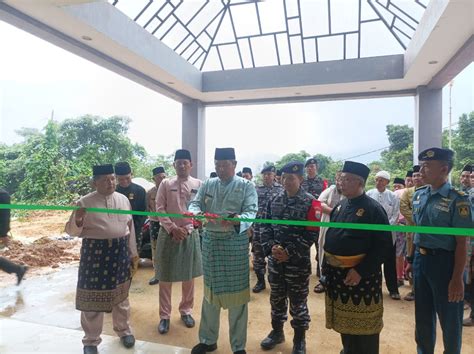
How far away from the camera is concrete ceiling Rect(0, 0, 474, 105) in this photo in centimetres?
469

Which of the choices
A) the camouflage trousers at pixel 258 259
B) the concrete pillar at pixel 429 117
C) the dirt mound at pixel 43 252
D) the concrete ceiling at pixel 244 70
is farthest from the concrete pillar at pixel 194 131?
the concrete pillar at pixel 429 117

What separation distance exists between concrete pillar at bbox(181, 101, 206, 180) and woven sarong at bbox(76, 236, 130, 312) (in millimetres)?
7003

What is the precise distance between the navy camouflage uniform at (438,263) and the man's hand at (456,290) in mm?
31

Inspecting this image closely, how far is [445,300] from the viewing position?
215cm

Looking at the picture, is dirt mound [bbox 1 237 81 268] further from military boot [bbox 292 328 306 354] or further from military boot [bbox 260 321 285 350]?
military boot [bbox 292 328 306 354]

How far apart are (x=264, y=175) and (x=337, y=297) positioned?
9.80 ft

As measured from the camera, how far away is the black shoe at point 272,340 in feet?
9.33

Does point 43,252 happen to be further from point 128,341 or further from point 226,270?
point 226,270

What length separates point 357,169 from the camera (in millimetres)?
2219

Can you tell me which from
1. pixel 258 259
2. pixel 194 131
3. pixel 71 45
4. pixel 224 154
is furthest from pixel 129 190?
pixel 194 131

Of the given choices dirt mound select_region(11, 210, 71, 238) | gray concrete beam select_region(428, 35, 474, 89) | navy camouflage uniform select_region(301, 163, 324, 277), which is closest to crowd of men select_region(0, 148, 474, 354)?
navy camouflage uniform select_region(301, 163, 324, 277)

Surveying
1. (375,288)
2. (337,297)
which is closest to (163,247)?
(337,297)

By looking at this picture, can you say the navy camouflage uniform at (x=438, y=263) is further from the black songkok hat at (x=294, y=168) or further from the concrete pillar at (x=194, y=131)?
the concrete pillar at (x=194, y=131)

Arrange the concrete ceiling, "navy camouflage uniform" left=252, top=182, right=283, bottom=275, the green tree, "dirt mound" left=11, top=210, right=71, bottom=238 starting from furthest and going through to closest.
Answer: the green tree < "dirt mound" left=11, top=210, right=71, bottom=238 < the concrete ceiling < "navy camouflage uniform" left=252, top=182, right=283, bottom=275
